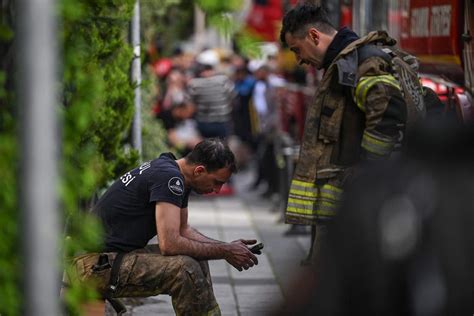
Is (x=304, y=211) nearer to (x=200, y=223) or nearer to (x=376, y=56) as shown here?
(x=376, y=56)

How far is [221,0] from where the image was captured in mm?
3910

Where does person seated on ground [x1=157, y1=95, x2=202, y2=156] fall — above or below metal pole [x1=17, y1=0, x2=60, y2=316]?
below

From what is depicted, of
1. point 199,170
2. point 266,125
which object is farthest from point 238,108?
point 199,170

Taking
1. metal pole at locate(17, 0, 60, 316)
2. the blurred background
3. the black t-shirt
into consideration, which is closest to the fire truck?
the blurred background

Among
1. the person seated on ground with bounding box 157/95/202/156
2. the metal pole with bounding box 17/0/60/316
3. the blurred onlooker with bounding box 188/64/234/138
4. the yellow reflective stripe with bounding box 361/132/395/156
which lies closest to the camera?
the metal pole with bounding box 17/0/60/316

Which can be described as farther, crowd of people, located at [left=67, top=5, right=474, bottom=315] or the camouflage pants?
the camouflage pants

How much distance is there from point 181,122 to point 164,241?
35.6ft

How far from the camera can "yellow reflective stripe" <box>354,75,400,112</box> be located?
6.71m

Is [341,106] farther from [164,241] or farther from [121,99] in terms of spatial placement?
[121,99]

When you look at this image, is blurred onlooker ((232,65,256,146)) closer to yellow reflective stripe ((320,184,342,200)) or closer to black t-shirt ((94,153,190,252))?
black t-shirt ((94,153,190,252))

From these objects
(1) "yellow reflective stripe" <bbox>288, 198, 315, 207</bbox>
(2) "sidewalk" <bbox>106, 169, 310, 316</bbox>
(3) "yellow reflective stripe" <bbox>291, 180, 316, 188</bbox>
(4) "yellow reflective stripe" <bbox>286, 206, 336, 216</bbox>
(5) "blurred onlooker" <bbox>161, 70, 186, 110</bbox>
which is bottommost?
(2) "sidewalk" <bbox>106, 169, 310, 316</bbox>

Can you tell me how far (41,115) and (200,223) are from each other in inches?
432

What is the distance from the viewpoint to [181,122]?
57.8 ft

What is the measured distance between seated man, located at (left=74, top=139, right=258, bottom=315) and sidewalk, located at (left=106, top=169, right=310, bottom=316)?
15.2 inches
